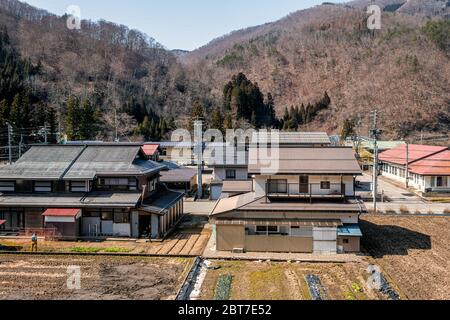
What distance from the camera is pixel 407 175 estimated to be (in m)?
41.3

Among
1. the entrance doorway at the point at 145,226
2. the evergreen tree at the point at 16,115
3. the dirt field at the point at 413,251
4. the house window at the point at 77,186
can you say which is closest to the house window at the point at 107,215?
the entrance doorway at the point at 145,226

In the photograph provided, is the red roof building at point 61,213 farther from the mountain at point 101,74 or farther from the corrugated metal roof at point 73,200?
the mountain at point 101,74

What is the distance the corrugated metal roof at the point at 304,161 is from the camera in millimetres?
21031

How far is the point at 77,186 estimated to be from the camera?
78.4ft

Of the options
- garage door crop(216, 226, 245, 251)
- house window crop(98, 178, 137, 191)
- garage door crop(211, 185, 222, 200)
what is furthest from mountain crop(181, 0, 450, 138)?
garage door crop(216, 226, 245, 251)

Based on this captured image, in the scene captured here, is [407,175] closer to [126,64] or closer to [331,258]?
[331,258]

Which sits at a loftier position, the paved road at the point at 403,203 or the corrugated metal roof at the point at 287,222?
the corrugated metal roof at the point at 287,222

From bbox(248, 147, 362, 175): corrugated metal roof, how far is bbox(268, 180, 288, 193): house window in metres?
0.70

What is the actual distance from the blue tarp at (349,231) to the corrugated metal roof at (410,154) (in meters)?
26.1

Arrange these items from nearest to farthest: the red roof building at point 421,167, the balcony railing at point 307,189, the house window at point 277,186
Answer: the balcony railing at point 307,189, the house window at point 277,186, the red roof building at point 421,167

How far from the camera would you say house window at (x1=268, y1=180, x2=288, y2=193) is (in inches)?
845

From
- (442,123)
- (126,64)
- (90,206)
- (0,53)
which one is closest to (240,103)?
(126,64)

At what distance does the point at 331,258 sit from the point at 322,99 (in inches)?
2950

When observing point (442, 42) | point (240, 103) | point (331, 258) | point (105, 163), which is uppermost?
point (442, 42)
